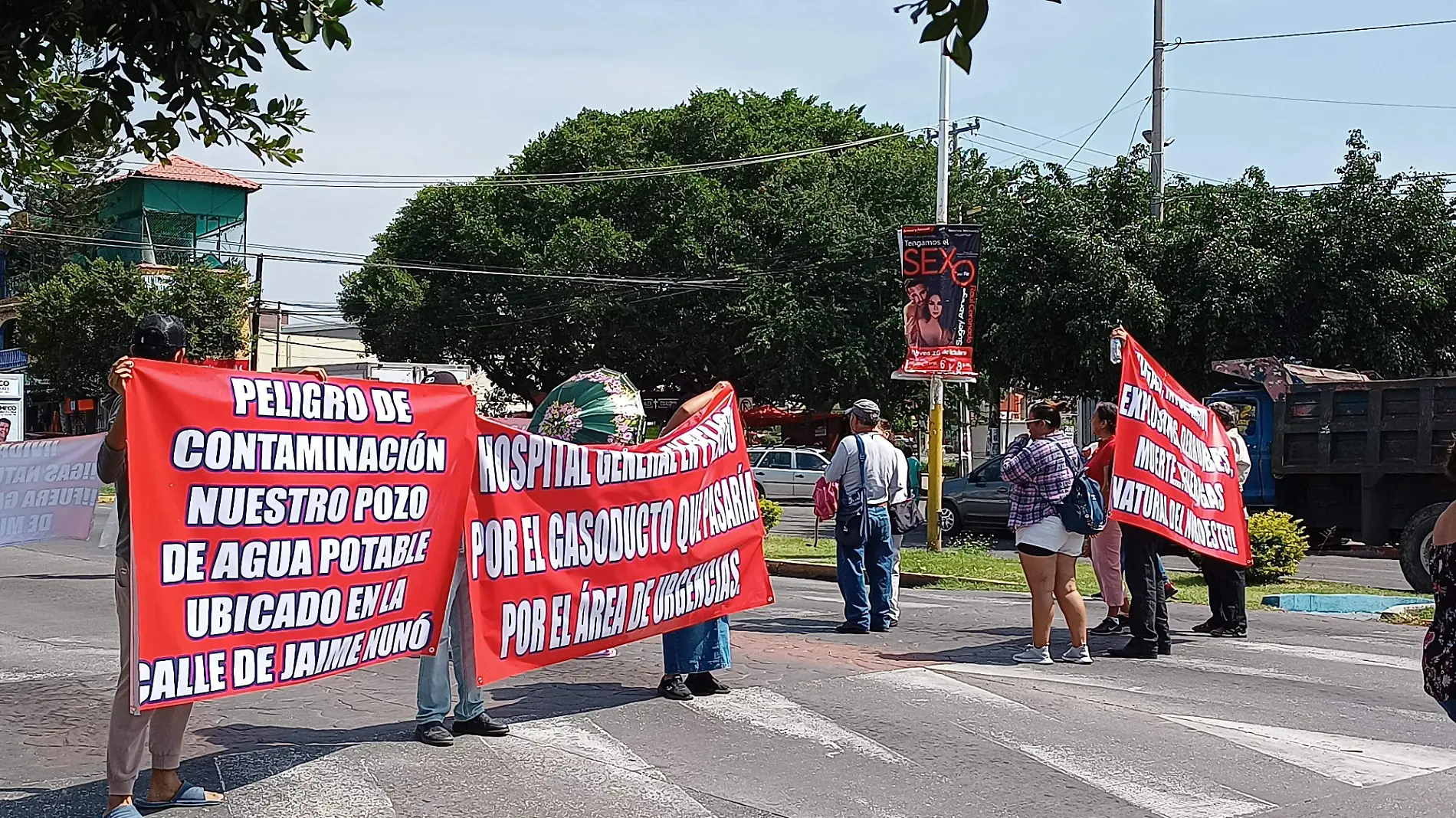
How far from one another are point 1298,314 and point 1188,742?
2022cm

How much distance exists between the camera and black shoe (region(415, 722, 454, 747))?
6336 millimetres

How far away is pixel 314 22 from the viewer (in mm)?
5441

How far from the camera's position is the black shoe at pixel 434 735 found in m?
6.34

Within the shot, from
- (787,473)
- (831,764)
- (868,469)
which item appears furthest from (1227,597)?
(787,473)

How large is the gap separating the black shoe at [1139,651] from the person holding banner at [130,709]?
234 inches

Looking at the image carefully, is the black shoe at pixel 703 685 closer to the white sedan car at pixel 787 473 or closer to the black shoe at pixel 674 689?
the black shoe at pixel 674 689

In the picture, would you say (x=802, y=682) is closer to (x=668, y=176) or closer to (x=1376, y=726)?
(x=1376, y=726)

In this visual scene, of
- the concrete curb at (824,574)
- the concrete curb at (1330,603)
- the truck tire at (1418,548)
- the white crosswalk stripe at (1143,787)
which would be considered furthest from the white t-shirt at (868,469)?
the truck tire at (1418,548)

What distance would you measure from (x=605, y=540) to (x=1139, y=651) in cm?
409

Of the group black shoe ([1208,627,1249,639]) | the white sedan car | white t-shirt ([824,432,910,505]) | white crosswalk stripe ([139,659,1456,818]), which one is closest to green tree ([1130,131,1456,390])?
the white sedan car

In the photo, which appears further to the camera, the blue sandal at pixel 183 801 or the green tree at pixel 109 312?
the green tree at pixel 109 312

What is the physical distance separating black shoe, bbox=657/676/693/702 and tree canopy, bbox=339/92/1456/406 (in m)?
18.8

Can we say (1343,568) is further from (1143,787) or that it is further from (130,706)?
(130,706)

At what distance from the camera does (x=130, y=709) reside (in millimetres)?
5031
